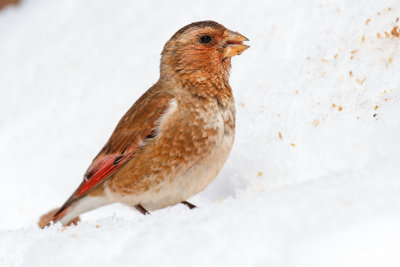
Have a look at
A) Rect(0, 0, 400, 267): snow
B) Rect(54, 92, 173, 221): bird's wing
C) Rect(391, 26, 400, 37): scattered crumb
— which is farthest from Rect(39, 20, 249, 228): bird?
Rect(391, 26, 400, 37): scattered crumb

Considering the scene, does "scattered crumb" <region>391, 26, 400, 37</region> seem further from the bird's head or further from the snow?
the bird's head

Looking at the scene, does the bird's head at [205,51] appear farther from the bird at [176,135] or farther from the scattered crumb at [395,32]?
the scattered crumb at [395,32]

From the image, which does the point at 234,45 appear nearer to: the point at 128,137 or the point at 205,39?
the point at 205,39

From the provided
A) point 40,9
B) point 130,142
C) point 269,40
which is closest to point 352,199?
point 130,142

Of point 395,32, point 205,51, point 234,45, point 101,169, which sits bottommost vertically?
point 101,169

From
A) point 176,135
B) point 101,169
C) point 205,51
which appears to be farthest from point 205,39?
point 101,169

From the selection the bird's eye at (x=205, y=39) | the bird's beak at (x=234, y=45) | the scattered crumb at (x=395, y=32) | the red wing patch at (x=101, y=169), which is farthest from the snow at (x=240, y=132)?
the bird's eye at (x=205, y=39)

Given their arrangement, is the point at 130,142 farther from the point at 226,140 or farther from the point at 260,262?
the point at 260,262
